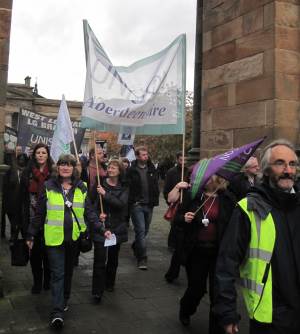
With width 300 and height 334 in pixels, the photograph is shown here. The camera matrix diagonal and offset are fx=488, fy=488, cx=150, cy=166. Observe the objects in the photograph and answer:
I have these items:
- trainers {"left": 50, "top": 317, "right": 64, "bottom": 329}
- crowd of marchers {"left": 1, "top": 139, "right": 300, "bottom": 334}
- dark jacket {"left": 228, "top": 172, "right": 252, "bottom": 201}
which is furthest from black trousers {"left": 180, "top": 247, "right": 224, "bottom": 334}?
trainers {"left": 50, "top": 317, "right": 64, "bottom": 329}

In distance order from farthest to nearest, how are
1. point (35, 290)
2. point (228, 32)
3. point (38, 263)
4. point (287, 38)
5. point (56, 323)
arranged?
point (228, 32) < point (287, 38) < point (38, 263) < point (35, 290) < point (56, 323)

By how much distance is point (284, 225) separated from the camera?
9.00 ft

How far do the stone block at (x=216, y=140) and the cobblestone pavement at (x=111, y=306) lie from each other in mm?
2039

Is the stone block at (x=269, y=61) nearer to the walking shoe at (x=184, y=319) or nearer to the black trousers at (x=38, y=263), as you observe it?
the walking shoe at (x=184, y=319)

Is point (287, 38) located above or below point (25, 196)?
above

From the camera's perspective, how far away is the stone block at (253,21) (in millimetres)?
6797

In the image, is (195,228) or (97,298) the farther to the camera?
(97,298)

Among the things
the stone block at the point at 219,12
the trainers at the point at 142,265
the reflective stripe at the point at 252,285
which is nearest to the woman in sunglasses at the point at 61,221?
the trainers at the point at 142,265

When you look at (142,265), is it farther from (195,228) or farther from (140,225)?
(195,228)

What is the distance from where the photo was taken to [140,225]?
7539 mm

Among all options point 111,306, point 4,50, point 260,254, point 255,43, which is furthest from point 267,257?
point 255,43

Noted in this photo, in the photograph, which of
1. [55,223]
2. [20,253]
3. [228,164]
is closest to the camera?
[228,164]

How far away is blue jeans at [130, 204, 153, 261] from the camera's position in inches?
289

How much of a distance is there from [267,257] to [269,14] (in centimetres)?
481
